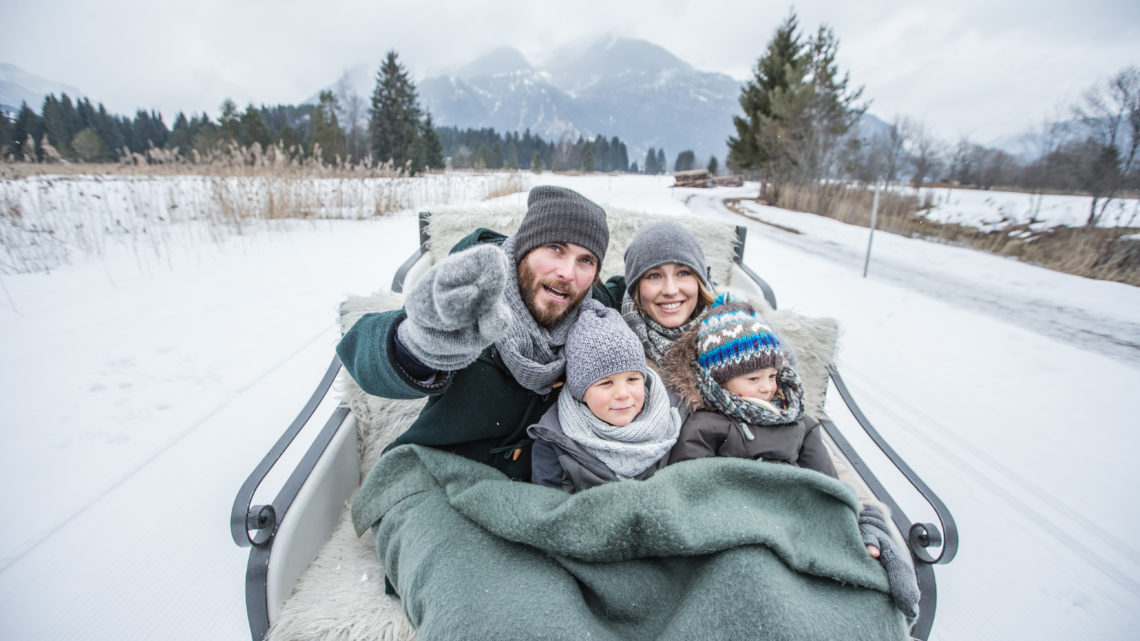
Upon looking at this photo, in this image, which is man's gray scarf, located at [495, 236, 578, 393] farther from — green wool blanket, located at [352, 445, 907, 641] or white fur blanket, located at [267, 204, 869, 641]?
white fur blanket, located at [267, 204, 869, 641]

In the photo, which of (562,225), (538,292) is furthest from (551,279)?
(562,225)

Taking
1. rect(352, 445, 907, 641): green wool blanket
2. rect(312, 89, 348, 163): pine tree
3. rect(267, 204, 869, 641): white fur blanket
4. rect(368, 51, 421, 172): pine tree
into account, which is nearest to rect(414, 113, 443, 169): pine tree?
rect(368, 51, 421, 172): pine tree

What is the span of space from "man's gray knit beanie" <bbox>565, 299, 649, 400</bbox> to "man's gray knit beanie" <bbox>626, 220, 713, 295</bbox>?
1.42 feet

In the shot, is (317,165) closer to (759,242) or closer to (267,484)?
(267,484)

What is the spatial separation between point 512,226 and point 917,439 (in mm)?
2735

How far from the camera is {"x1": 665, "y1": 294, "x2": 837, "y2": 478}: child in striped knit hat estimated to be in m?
1.46

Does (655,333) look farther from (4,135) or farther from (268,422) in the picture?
(4,135)

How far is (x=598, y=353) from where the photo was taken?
1.36m

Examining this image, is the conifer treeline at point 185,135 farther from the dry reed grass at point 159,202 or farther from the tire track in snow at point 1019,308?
the tire track in snow at point 1019,308

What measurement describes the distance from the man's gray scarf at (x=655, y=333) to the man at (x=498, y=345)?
0.28m

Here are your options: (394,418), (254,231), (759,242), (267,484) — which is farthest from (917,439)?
(254,231)

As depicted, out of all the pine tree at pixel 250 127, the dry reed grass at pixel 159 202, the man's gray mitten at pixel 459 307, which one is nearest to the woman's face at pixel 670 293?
the man's gray mitten at pixel 459 307

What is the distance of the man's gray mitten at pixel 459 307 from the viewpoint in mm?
1035

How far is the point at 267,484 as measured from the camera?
2.07 metres
